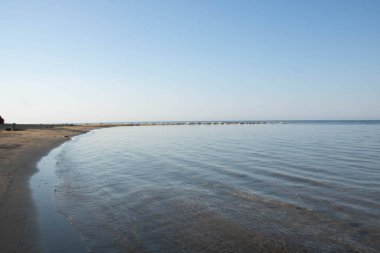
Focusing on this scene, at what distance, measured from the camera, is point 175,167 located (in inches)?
771

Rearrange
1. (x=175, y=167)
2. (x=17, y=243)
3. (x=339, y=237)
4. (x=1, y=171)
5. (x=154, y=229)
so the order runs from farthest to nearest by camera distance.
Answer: (x=175, y=167) < (x=1, y=171) < (x=154, y=229) < (x=339, y=237) < (x=17, y=243)

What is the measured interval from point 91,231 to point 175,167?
1148cm

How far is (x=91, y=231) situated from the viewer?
27.1ft

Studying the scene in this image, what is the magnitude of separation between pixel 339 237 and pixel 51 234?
26.0 feet

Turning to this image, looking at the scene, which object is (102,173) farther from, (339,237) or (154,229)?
(339,237)

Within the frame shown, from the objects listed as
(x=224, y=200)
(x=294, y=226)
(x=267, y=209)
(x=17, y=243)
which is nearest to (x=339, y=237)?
(x=294, y=226)

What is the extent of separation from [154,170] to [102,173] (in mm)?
3248

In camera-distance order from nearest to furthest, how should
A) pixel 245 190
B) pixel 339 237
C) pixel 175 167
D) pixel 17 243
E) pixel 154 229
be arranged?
1. pixel 17 243
2. pixel 339 237
3. pixel 154 229
4. pixel 245 190
5. pixel 175 167

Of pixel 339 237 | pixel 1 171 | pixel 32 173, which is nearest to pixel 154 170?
pixel 32 173

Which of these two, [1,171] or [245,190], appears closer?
[245,190]

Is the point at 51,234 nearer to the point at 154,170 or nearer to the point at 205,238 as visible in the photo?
the point at 205,238

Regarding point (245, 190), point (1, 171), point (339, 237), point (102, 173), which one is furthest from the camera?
point (102, 173)

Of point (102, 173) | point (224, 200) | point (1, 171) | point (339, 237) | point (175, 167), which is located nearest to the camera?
point (339, 237)

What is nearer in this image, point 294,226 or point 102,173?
point 294,226
